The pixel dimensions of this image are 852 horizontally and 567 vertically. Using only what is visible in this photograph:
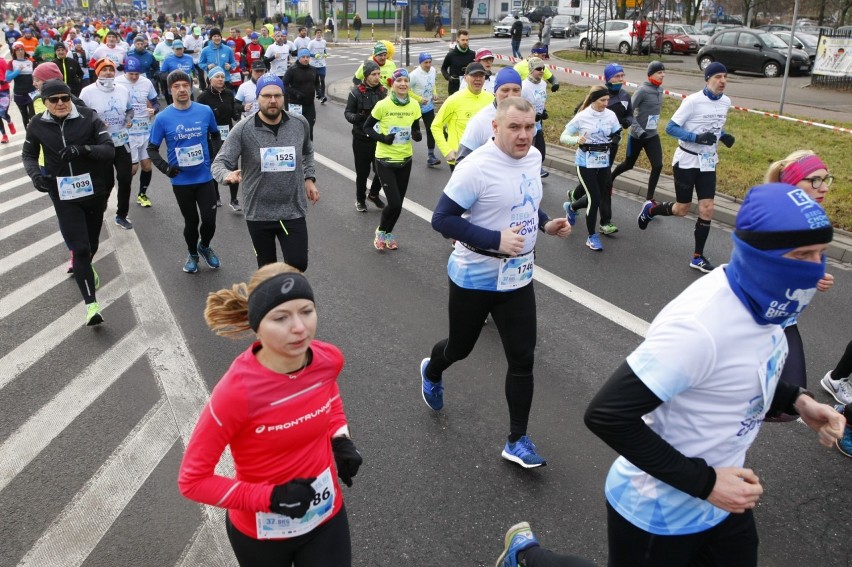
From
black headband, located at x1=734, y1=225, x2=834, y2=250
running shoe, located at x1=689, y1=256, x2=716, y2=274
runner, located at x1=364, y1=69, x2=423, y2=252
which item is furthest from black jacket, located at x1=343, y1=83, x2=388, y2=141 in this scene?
black headband, located at x1=734, y1=225, x2=834, y2=250

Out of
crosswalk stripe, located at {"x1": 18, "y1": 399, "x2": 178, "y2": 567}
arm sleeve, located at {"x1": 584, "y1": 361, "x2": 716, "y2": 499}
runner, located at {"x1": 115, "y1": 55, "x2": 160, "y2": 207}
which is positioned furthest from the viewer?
runner, located at {"x1": 115, "y1": 55, "x2": 160, "y2": 207}

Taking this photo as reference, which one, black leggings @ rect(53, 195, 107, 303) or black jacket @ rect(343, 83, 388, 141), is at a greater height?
black jacket @ rect(343, 83, 388, 141)

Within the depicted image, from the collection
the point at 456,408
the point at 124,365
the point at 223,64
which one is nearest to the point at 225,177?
the point at 124,365

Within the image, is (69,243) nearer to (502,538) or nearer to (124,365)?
(124,365)

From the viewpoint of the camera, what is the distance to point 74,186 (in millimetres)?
6566

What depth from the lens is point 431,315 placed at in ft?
22.5

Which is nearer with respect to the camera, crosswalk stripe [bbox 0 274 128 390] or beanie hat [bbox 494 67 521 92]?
crosswalk stripe [bbox 0 274 128 390]

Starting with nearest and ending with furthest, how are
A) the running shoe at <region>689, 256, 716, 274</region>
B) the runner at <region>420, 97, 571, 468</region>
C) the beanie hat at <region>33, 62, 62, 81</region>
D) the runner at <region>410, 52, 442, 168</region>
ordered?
the runner at <region>420, 97, 571, 468</region>, the beanie hat at <region>33, 62, 62, 81</region>, the running shoe at <region>689, 256, 716, 274</region>, the runner at <region>410, 52, 442, 168</region>

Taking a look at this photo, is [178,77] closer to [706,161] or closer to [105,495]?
[105,495]

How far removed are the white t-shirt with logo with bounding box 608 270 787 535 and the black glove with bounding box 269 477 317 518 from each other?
1.11m

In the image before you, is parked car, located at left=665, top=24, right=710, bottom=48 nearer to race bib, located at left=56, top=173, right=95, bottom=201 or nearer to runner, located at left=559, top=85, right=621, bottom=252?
runner, located at left=559, top=85, right=621, bottom=252

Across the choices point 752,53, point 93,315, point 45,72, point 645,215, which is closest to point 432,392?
point 93,315

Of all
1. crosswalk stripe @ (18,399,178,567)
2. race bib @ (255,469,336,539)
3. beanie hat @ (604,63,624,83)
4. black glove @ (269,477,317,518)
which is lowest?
crosswalk stripe @ (18,399,178,567)

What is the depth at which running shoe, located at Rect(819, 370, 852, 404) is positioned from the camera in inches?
204
